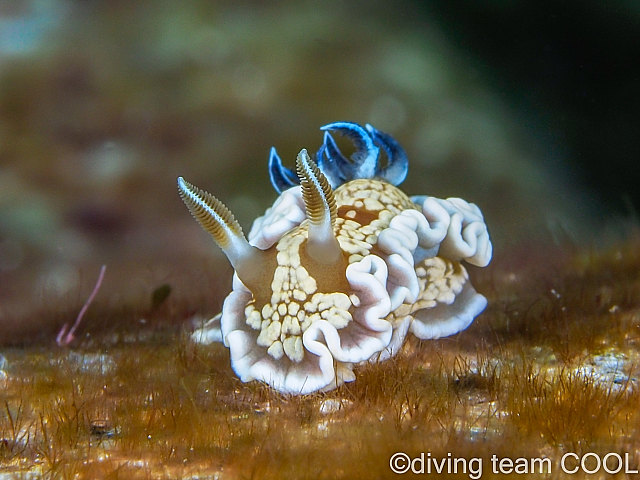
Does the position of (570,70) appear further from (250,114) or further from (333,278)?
(333,278)

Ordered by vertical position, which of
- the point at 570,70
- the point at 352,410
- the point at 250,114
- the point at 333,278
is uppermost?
the point at 570,70

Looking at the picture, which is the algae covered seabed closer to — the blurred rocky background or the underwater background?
the underwater background

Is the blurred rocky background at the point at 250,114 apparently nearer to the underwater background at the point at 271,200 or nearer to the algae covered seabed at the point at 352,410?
the underwater background at the point at 271,200

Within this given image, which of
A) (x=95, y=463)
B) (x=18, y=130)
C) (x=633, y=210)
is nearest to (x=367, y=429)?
(x=95, y=463)

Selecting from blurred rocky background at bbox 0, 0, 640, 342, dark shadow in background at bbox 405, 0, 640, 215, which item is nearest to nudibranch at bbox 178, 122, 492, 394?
blurred rocky background at bbox 0, 0, 640, 342

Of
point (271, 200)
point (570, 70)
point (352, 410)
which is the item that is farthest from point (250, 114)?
point (352, 410)

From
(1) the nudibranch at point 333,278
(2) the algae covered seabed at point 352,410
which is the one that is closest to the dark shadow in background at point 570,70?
(2) the algae covered seabed at point 352,410
